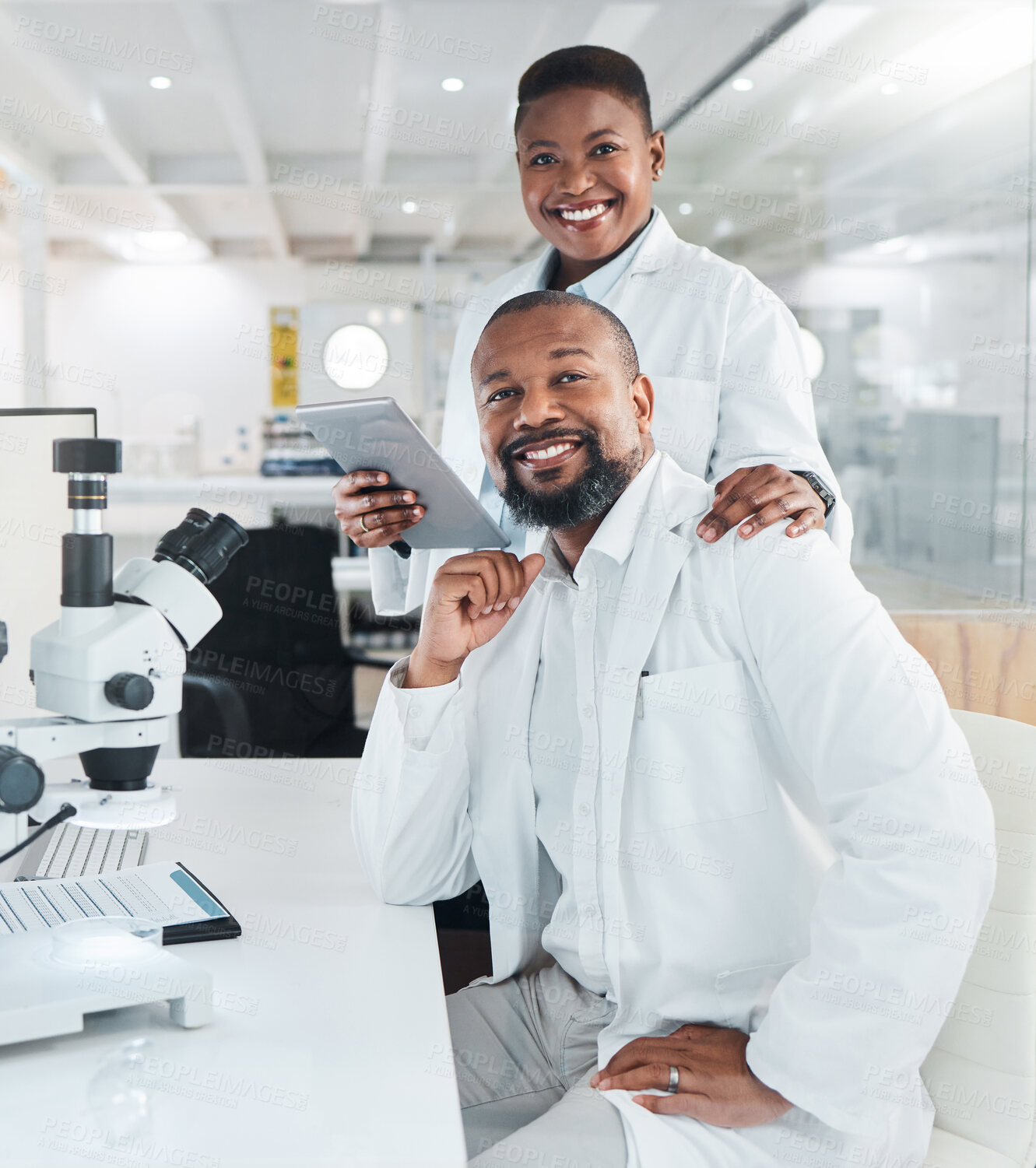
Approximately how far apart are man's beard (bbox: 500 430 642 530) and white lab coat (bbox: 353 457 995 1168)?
0.19 feet

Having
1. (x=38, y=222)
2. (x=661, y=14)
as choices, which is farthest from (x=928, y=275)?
(x=38, y=222)

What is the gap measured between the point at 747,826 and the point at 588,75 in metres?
1.26

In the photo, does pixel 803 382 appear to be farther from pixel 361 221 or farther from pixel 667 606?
pixel 361 221

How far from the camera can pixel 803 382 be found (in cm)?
170

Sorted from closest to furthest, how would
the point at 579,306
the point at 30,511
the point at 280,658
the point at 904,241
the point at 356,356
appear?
the point at 579,306
the point at 30,511
the point at 280,658
the point at 904,241
the point at 356,356

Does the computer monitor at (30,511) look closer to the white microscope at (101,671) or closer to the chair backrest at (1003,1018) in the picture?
the white microscope at (101,671)

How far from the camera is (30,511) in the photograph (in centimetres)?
173

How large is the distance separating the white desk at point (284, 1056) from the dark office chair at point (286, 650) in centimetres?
158

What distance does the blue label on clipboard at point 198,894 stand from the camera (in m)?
1.12

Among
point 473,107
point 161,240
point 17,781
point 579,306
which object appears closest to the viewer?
point 17,781

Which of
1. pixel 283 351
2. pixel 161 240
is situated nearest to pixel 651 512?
pixel 161 240

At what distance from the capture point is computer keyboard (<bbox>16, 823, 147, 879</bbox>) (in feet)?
4.21

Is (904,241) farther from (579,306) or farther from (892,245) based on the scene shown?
(579,306)

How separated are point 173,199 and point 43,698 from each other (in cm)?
607
